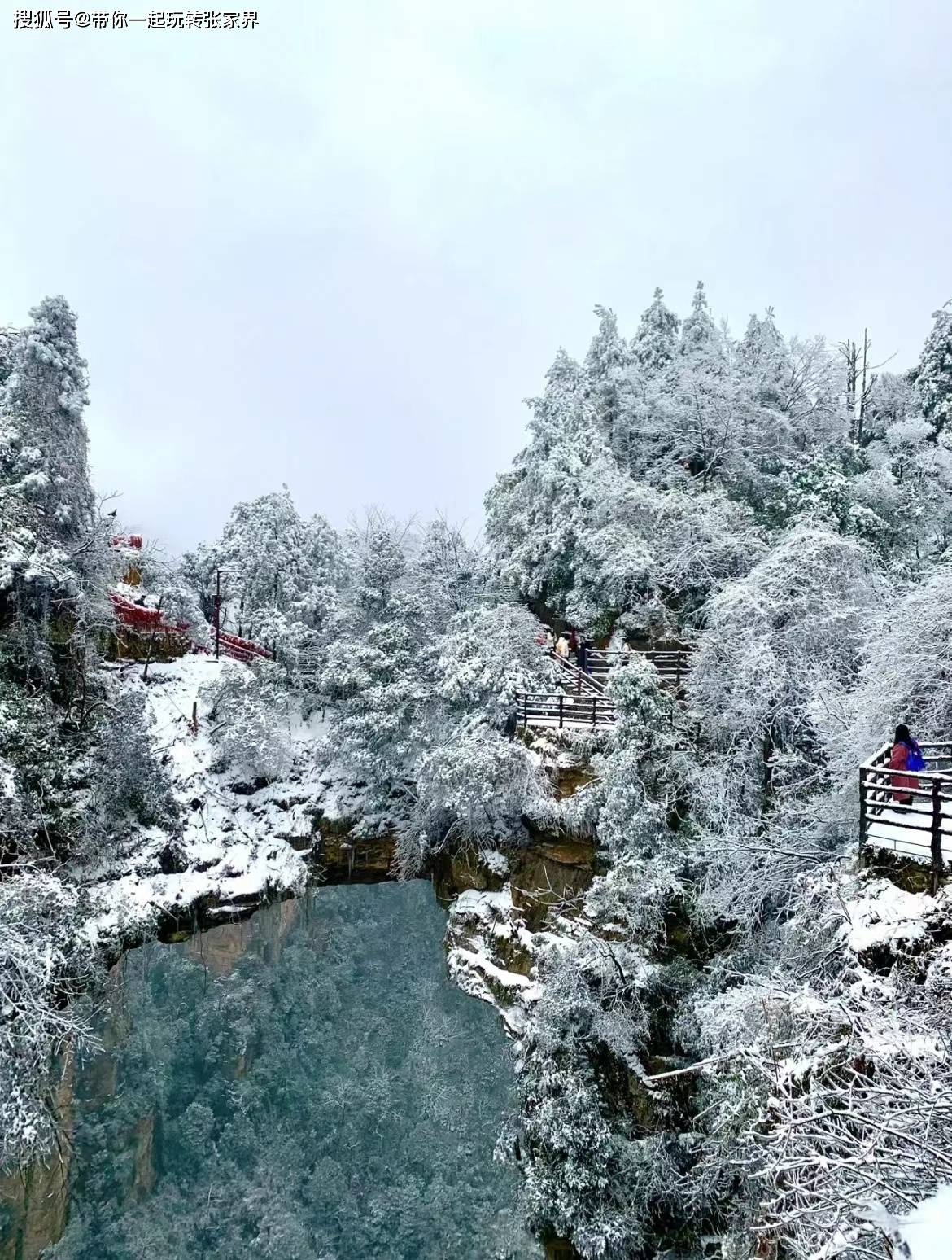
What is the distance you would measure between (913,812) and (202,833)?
16929mm

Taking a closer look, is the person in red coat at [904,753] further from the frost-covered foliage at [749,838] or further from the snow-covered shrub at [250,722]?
the snow-covered shrub at [250,722]

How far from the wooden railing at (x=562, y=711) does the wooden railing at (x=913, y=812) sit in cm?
631

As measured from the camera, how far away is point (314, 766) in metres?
21.6

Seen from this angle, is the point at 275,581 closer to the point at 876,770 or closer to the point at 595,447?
the point at 595,447

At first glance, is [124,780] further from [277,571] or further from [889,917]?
[889,917]

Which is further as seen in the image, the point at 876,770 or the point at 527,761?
the point at 527,761

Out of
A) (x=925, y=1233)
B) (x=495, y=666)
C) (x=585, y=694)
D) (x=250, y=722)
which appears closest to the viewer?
(x=925, y=1233)

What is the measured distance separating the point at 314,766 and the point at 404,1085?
9606 millimetres

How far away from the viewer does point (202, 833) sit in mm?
19016

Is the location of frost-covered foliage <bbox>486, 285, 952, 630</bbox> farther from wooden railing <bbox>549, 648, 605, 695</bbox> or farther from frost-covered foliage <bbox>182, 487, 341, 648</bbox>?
frost-covered foliage <bbox>182, 487, 341, 648</bbox>

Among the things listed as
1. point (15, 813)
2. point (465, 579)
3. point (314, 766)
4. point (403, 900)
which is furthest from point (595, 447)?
point (15, 813)

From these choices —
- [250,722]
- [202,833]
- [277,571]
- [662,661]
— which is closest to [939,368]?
[662,661]

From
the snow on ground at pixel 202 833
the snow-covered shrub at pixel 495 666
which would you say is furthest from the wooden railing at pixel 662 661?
the snow on ground at pixel 202 833

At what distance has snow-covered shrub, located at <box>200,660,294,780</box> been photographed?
66.8ft
